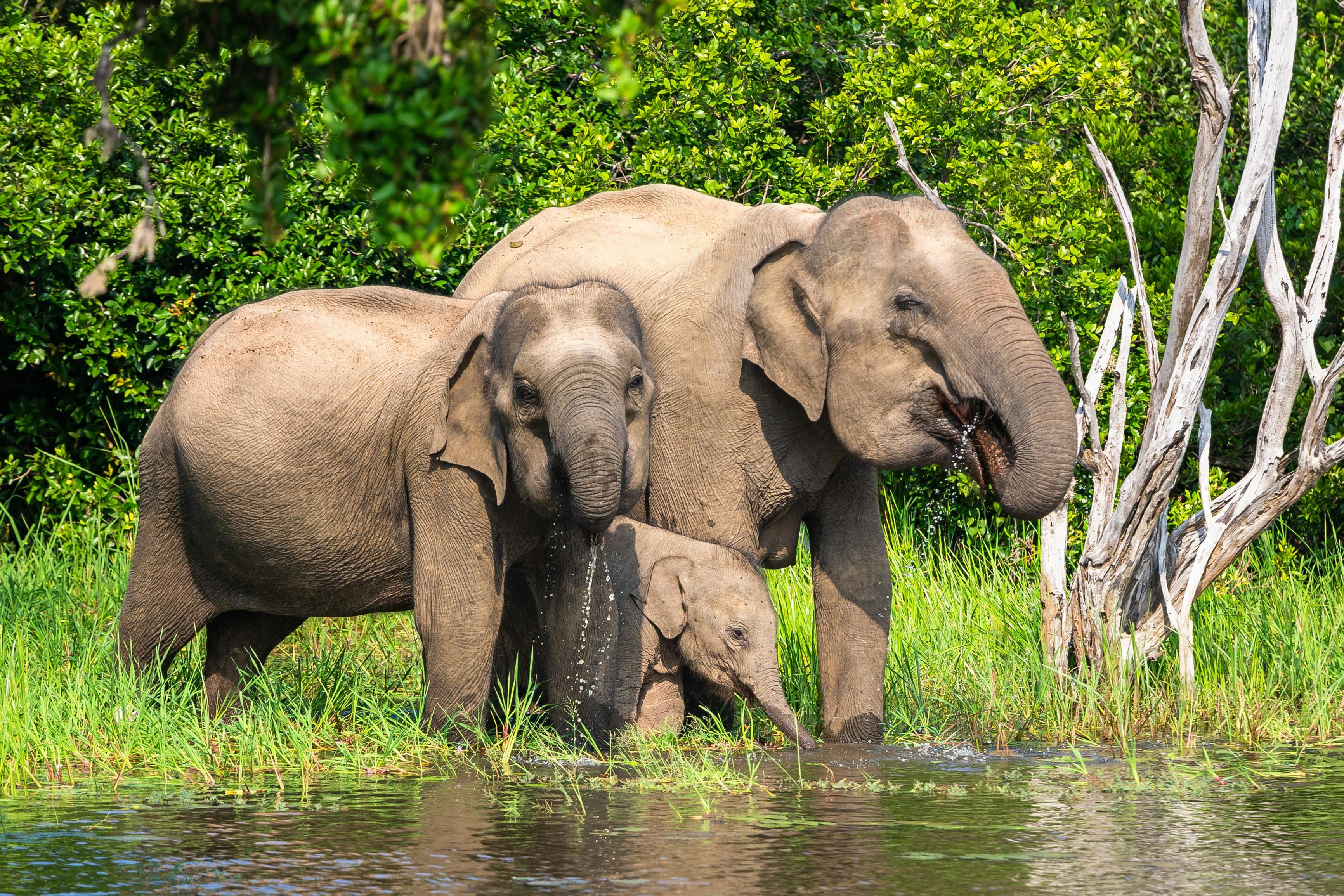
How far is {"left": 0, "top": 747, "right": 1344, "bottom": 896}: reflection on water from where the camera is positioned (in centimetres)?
508

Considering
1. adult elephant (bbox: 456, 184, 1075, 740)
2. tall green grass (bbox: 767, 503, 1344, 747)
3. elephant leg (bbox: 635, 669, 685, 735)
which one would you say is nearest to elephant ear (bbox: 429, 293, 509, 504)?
adult elephant (bbox: 456, 184, 1075, 740)

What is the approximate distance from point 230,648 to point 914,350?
3347mm

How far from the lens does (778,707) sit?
24.9 feet

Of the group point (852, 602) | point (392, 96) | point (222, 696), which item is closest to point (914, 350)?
point (852, 602)

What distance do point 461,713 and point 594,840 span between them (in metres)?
1.81

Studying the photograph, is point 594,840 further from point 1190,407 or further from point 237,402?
point 1190,407

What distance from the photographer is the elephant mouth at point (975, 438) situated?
720 centimetres

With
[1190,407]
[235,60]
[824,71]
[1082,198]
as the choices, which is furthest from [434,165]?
[824,71]

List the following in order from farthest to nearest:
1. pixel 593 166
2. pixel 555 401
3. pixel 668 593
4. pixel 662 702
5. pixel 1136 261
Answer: pixel 593 166 → pixel 1136 261 → pixel 662 702 → pixel 668 593 → pixel 555 401

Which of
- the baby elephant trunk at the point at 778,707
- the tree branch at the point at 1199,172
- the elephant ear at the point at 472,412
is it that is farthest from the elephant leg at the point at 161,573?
the tree branch at the point at 1199,172

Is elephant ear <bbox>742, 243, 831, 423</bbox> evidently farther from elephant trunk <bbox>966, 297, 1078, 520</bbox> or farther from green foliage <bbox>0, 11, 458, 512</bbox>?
green foliage <bbox>0, 11, 458, 512</bbox>

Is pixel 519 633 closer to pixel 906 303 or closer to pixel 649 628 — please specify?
pixel 649 628

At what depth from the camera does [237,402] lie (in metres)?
7.75

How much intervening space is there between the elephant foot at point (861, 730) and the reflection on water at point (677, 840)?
99cm
